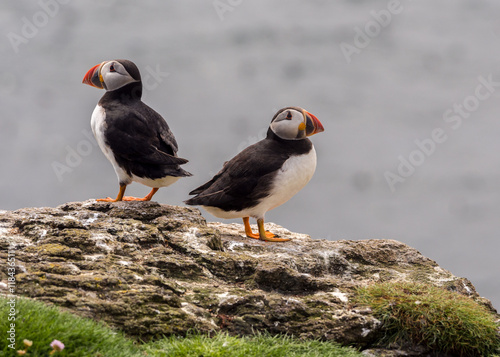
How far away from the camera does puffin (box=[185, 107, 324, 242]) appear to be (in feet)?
26.3

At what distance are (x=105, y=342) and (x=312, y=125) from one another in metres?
4.61

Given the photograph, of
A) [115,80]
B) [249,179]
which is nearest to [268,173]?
[249,179]

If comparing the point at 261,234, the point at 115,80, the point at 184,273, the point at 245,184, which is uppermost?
the point at 115,80

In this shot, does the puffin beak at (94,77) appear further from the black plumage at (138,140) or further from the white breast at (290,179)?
the white breast at (290,179)

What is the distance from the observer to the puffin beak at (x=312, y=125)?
827 cm

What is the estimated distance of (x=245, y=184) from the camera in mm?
Result: 8000

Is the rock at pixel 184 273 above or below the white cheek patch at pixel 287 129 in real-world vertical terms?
below

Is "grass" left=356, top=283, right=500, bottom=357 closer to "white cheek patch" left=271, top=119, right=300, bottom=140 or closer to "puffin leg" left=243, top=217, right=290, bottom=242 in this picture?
"puffin leg" left=243, top=217, right=290, bottom=242

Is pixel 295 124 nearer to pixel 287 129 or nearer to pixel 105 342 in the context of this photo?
pixel 287 129

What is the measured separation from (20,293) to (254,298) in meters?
2.15

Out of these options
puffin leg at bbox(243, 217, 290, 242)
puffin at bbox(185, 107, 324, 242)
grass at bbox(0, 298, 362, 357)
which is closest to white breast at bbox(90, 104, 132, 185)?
puffin at bbox(185, 107, 324, 242)

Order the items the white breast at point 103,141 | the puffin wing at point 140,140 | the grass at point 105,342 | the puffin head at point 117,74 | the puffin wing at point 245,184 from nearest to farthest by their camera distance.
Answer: the grass at point 105,342 → the puffin wing at point 245,184 → the puffin wing at point 140,140 → the white breast at point 103,141 → the puffin head at point 117,74

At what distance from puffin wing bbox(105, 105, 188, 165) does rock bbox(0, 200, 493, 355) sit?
66 cm

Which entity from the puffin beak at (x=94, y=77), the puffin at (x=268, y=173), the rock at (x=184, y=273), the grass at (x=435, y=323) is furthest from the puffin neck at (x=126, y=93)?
the grass at (x=435, y=323)
